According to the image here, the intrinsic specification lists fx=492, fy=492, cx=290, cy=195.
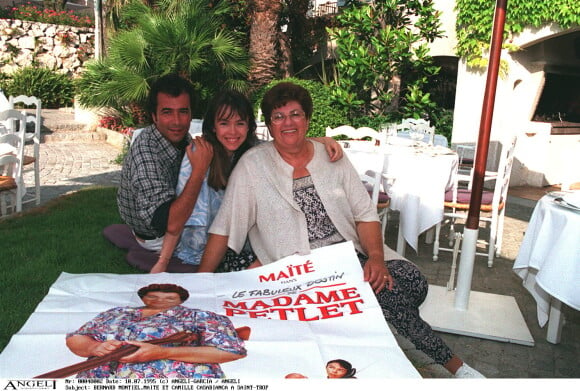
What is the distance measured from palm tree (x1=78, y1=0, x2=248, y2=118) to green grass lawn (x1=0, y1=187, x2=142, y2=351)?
178 inches

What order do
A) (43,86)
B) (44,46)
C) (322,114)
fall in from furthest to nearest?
(44,46), (43,86), (322,114)

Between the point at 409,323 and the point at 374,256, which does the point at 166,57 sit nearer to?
the point at 374,256

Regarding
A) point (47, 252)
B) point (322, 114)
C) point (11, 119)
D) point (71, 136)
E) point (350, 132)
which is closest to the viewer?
point (47, 252)

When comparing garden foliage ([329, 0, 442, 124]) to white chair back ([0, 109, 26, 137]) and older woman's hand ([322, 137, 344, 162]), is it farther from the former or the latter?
older woman's hand ([322, 137, 344, 162])

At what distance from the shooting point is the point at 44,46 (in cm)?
1598

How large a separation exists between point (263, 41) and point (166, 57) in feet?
6.61

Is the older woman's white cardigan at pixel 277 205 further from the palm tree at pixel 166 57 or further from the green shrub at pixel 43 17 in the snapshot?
the green shrub at pixel 43 17

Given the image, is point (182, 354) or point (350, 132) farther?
point (350, 132)

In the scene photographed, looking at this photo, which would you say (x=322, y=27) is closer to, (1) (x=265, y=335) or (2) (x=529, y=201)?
(2) (x=529, y=201)

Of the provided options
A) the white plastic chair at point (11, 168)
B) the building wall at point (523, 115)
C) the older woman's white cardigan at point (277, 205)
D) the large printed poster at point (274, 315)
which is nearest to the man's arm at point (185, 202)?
the older woman's white cardigan at point (277, 205)

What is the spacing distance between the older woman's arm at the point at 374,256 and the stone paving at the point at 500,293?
0.25m

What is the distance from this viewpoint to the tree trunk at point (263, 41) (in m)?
9.74

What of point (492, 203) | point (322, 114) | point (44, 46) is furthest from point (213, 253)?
point (44, 46)

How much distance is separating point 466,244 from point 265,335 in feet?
6.59
